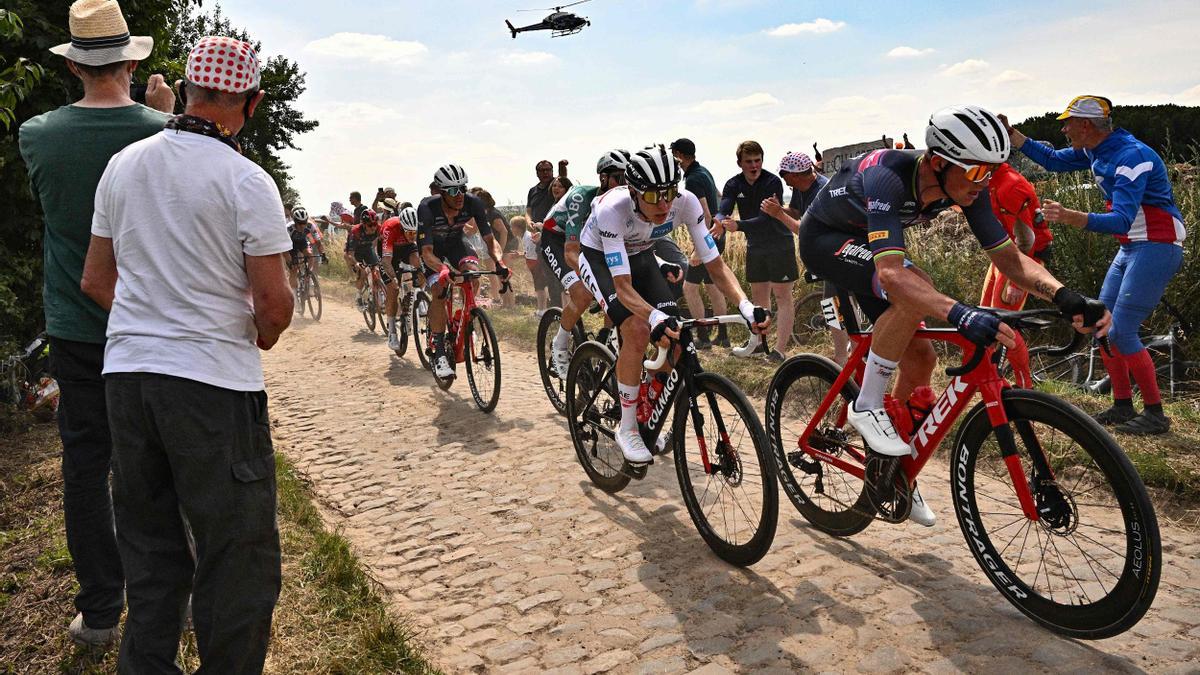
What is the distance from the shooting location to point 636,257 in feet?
20.0

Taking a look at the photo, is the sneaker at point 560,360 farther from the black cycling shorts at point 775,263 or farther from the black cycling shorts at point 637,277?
the black cycling shorts at point 775,263

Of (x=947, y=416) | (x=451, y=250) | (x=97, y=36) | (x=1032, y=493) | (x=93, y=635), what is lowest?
(x=93, y=635)

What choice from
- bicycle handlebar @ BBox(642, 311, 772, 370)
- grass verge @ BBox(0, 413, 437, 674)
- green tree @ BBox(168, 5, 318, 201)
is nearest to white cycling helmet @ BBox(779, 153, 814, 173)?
bicycle handlebar @ BBox(642, 311, 772, 370)

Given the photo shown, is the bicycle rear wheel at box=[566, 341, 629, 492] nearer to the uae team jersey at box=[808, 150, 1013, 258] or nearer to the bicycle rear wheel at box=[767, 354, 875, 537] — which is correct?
the bicycle rear wheel at box=[767, 354, 875, 537]

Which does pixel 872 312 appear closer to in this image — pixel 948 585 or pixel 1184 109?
pixel 948 585

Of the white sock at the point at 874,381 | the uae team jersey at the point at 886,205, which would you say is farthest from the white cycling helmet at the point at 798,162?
the white sock at the point at 874,381

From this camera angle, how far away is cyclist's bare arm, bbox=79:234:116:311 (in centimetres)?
294

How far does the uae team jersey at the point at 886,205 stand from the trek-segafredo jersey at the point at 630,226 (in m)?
0.83

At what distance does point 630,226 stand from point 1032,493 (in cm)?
285

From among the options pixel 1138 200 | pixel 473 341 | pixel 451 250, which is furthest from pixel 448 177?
pixel 1138 200

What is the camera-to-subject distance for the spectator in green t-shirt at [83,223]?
3.49 meters

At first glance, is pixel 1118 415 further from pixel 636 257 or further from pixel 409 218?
pixel 409 218

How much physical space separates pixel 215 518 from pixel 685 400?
2.82 meters

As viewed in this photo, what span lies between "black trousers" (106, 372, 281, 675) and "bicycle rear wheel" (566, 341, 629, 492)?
10.7ft
